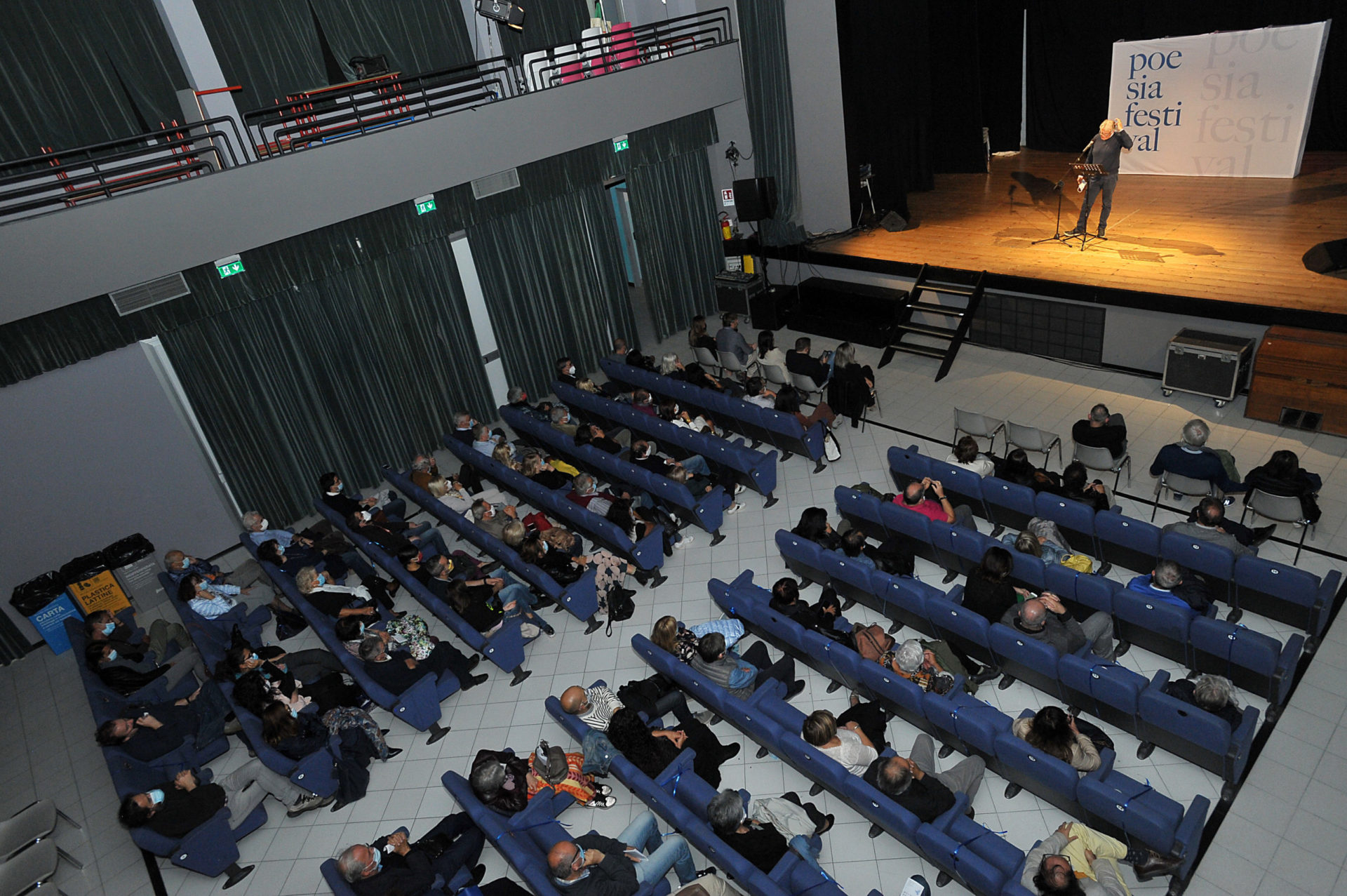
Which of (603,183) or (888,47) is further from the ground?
(888,47)

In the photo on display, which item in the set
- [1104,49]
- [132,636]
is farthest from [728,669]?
[1104,49]

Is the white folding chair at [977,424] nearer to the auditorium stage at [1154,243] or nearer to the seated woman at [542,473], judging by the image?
the auditorium stage at [1154,243]

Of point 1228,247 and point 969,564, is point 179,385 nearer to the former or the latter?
point 969,564

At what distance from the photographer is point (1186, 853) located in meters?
4.32

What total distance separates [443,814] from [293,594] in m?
3.14

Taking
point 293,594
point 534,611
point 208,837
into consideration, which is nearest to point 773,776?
point 534,611

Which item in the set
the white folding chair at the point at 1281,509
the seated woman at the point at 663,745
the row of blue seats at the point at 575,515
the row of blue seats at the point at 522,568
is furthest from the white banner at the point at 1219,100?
the seated woman at the point at 663,745

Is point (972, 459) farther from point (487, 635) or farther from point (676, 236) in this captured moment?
point (676, 236)

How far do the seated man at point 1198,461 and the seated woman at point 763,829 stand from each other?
4701 mm

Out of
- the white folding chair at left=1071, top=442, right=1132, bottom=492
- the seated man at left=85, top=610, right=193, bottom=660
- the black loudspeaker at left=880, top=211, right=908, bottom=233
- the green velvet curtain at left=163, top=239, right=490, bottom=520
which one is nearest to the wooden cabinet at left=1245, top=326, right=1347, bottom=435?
the white folding chair at left=1071, top=442, right=1132, bottom=492

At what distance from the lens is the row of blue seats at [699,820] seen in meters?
4.31

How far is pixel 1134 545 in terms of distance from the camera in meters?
6.32

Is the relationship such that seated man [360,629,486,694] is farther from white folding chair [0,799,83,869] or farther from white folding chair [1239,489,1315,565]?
white folding chair [1239,489,1315,565]

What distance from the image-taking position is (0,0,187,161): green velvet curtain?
→ 7.78m
